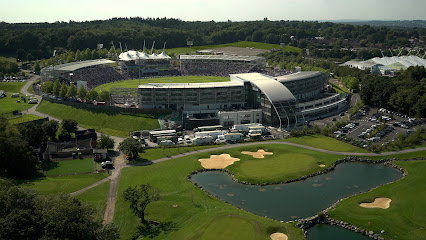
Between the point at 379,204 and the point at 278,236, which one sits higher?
the point at 379,204

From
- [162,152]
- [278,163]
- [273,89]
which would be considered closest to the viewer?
[278,163]

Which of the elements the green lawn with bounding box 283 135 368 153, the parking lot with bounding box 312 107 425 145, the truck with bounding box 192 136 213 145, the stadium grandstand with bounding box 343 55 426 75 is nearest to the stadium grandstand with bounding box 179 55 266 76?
the stadium grandstand with bounding box 343 55 426 75

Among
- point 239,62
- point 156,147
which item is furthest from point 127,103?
point 239,62

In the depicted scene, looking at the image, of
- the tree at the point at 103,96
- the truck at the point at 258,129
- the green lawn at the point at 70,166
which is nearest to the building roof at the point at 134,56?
the tree at the point at 103,96

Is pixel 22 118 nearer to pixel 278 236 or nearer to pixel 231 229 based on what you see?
pixel 231 229

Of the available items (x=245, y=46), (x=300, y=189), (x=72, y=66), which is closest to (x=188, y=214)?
(x=300, y=189)

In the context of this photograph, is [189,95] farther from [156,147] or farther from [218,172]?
[218,172]

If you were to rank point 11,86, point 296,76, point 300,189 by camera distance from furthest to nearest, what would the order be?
1. point 11,86
2. point 296,76
3. point 300,189

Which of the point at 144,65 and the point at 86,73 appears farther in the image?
the point at 144,65
